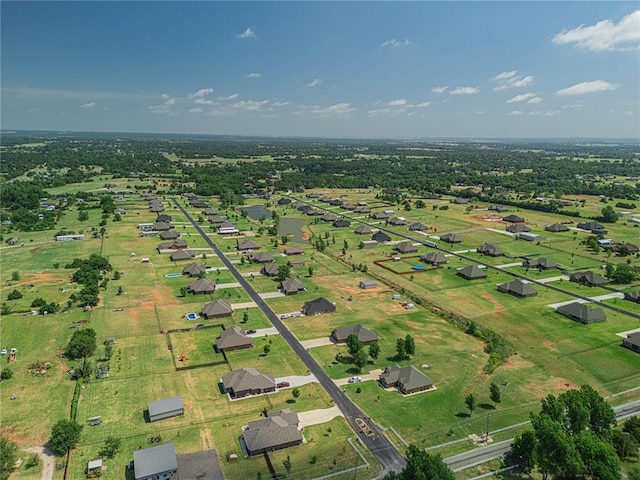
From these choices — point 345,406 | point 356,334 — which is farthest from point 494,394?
point 356,334

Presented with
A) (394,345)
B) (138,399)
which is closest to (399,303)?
(394,345)

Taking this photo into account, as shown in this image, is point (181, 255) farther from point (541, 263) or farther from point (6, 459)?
point (541, 263)

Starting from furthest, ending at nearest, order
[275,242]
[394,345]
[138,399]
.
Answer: [275,242]
[394,345]
[138,399]

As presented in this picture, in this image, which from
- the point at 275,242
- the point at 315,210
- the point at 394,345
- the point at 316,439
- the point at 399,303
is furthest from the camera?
the point at 315,210

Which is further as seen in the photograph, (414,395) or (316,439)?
(414,395)

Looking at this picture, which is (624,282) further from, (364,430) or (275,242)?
(275,242)

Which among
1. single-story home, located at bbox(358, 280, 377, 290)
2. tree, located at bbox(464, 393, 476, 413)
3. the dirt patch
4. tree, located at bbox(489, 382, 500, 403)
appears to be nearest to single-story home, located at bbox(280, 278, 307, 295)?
single-story home, located at bbox(358, 280, 377, 290)
